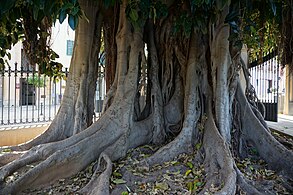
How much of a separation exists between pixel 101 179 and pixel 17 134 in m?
3.84

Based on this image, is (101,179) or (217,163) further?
(217,163)

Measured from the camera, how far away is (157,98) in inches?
139

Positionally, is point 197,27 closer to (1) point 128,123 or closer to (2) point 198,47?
(2) point 198,47

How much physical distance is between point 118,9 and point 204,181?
2.32 meters

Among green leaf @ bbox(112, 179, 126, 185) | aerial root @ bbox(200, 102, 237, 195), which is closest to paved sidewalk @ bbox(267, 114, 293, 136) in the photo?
aerial root @ bbox(200, 102, 237, 195)

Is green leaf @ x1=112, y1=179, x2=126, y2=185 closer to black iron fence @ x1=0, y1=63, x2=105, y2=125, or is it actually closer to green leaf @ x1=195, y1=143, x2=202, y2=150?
green leaf @ x1=195, y1=143, x2=202, y2=150

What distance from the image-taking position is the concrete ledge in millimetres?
5523

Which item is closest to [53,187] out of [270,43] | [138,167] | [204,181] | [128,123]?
[138,167]

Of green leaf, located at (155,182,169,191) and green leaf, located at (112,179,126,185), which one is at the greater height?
green leaf, located at (112,179,126,185)

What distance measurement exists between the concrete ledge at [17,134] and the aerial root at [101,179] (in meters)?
3.39

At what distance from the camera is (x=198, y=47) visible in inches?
135

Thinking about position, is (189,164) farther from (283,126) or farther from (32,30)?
(283,126)

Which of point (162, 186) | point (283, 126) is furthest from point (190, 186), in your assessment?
point (283, 126)

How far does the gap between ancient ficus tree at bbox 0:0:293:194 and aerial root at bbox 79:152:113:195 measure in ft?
0.04
